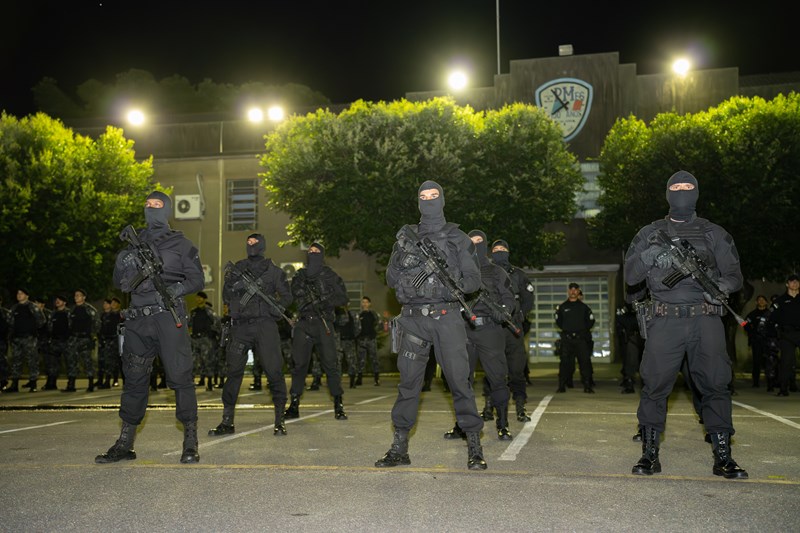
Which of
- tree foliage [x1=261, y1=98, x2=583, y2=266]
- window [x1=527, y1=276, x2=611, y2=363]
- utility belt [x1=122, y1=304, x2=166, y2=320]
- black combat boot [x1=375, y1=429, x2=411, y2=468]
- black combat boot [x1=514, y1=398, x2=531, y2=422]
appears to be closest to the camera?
black combat boot [x1=375, y1=429, x2=411, y2=468]

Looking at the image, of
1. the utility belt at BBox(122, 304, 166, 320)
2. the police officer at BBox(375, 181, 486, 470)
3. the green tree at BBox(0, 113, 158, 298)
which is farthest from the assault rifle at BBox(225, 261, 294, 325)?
the green tree at BBox(0, 113, 158, 298)

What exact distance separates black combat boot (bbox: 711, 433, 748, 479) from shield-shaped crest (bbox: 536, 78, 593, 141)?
25.8 m

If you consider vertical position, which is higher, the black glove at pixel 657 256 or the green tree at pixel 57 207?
the green tree at pixel 57 207

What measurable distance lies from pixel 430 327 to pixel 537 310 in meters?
26.1

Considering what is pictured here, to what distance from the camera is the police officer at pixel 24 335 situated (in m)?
18.4

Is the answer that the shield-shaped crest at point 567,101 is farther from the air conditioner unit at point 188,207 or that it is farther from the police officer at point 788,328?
the police officer at point 788,328

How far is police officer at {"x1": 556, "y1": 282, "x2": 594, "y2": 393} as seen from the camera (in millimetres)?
16875

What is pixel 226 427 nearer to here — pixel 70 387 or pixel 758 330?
pixel 70 387

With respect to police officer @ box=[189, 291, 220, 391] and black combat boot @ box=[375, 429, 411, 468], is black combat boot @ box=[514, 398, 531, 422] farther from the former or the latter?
police officer @ box=[189, 291, 220, 391]

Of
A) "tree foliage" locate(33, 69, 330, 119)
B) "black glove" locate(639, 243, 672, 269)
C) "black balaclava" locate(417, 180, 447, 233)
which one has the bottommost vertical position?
"black glove" locate(639, 243, 672, 269)

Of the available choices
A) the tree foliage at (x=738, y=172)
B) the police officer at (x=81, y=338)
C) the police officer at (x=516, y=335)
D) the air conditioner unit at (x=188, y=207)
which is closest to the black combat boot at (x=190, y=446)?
the police officer at (x=516, y=335)

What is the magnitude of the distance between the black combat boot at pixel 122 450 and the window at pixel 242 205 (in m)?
27.8

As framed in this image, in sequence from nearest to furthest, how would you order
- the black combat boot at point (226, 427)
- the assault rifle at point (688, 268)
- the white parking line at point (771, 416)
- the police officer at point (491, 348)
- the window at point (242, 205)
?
the assault rifle at point (688, 268) < the police officer at point (491, 348) < the black combat boot at point (226, 427) < the white parking line at point (771, 416) < the window at point (242, 205)

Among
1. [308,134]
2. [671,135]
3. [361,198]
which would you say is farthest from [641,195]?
[308,134]
